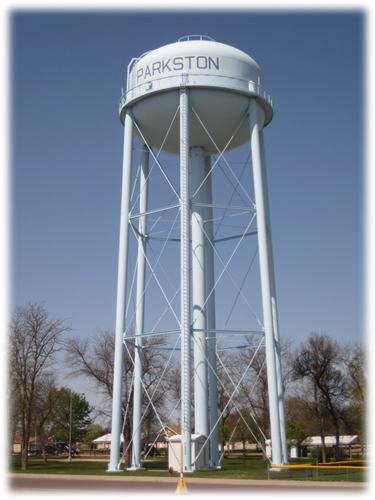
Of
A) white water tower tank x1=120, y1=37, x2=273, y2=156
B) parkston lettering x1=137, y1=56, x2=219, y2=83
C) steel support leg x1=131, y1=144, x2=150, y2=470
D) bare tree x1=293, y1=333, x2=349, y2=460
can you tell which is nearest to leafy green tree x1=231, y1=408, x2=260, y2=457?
bare tree x1=293, y1=333, x2=349, y2=460

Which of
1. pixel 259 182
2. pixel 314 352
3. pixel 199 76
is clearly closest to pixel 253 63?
pixel 199 76

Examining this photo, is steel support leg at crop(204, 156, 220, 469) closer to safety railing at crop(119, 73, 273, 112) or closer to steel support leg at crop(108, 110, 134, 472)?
steel support leg at crop(108, 110, 134, 472)

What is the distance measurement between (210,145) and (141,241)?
4.64m

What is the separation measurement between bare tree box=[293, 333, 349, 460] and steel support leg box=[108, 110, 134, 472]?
731 inches

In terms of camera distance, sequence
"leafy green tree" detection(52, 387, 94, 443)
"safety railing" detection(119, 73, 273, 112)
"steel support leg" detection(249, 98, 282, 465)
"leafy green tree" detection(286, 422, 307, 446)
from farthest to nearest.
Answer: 1. "leafy green tree" detection(52, 387, 94, 443)
2. "leafy green tree" detection(286, 422, 307, 446)
3. "safety railing" detection(119, 73, 273, 112)
4. "steel support leg" detection(249, 98, 282, 465)

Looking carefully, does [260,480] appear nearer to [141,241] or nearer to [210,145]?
[141,241]

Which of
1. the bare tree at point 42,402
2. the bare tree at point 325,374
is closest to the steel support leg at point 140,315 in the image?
the bare tree at point 42,402

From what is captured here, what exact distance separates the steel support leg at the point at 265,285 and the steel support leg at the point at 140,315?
14.6 feet

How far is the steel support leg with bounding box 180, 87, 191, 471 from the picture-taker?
17.0 metres

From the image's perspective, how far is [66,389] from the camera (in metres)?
60.5

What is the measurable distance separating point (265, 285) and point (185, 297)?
2.65 m

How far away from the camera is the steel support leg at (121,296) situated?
741 inches

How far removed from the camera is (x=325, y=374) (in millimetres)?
35219

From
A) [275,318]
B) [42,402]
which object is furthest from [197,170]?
[42,402]
